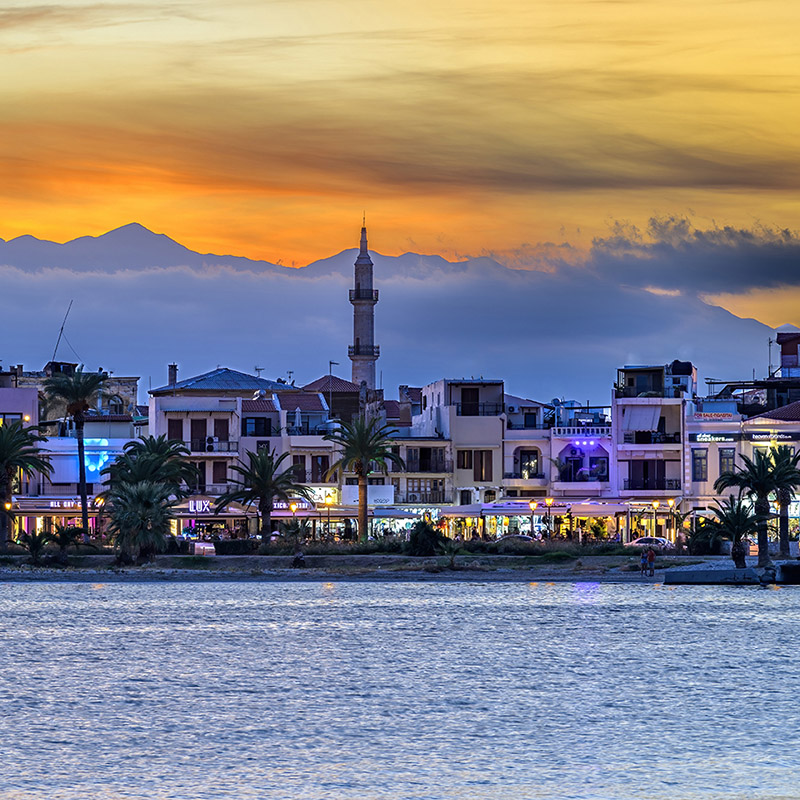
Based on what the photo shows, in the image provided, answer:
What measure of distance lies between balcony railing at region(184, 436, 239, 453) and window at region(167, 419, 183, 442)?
672 mm

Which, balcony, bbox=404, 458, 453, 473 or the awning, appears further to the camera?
balcony, bbox=404, 458, 453, 473

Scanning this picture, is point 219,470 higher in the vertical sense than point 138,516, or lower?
higher

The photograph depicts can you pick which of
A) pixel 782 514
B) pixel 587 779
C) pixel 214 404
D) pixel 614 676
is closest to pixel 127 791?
pixel 587 779

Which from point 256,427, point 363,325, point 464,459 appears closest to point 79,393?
point 256,427

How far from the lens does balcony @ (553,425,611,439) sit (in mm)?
98812

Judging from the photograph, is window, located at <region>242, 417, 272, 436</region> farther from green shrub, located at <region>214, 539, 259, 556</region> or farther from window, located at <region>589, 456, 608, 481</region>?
window, located at <region>589, 456, 608, 481</region>

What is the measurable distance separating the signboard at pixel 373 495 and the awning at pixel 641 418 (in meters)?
14.1

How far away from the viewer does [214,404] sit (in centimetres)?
9975

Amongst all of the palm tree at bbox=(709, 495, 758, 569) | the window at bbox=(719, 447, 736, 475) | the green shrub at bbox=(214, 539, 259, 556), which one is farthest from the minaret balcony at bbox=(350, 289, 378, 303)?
A: the palm tree at bbox=(709, 495, 758, 569)

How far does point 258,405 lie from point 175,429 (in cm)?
548

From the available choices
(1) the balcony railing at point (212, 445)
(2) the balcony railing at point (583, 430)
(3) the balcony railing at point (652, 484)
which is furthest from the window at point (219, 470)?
(3) the balcony railing at point (652, 484)

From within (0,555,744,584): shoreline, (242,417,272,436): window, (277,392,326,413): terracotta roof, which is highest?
(277,392,326,413): terracotta roof

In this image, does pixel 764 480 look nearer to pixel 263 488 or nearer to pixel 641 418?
pixel 641 418

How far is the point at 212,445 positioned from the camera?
9888 centimetres
